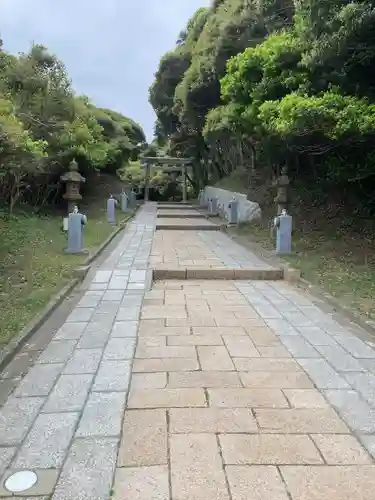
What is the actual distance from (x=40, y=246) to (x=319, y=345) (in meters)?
5.95

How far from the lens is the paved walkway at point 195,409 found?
191 centimetres

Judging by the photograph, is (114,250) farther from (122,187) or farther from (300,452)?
(122,187)

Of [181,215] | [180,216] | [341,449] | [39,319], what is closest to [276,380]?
[341,449]

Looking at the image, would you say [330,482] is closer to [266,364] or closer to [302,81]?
[266,364]

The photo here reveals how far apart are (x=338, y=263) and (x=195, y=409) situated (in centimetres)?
542

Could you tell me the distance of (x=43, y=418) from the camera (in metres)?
2.43

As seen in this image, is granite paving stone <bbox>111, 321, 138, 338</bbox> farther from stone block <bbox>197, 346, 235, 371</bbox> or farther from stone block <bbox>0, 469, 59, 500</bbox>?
stone block <bbox>0, 469, 59, 500</bbox>

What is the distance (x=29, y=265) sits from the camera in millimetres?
6535

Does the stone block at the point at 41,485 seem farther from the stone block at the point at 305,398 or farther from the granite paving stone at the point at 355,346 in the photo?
the granite paving stone at the point at 355,346

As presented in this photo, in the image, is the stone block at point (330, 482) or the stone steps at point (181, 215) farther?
the stone steps at point (181, 215)

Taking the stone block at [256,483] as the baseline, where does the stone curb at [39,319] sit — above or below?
below

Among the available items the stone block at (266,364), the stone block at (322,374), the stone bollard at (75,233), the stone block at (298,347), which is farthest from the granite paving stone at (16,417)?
the stone bollard at (75,233)

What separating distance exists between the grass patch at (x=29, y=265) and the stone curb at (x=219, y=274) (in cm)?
132

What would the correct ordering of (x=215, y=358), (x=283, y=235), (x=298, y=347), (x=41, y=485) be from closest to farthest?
(x=41, y=485) < (x=215, y=358) < (x=298, y=347) < (x=283, y=235)
